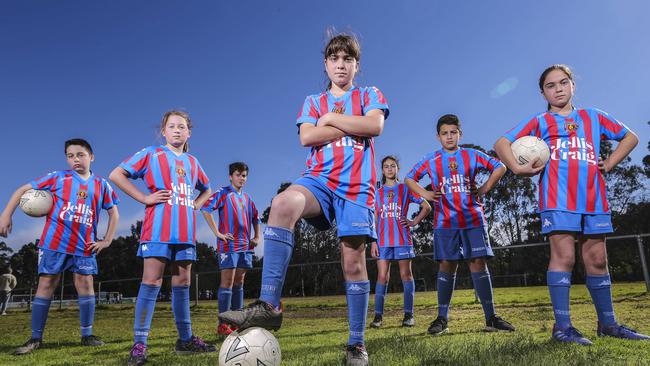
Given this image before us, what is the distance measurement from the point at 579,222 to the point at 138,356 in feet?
13.2

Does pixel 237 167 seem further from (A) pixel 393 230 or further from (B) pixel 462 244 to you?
(B) pixel 462 244

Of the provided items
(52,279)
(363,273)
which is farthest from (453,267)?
(52,279)

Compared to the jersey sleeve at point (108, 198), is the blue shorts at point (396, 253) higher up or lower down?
lower down

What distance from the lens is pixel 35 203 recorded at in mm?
5781

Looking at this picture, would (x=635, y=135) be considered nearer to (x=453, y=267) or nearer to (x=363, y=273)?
(x=453, y=267)

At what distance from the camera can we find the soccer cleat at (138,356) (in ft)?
12.6

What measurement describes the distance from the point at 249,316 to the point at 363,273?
3.45 feet

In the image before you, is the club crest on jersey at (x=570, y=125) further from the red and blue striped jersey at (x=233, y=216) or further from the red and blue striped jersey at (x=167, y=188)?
the red and blue striped jersey at (x=233, y=216)

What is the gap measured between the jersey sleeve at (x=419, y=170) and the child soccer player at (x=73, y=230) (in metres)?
4.26

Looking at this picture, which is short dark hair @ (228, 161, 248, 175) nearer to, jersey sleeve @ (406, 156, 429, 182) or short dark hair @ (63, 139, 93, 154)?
short dark hair @ (63, 139, 93, 154)

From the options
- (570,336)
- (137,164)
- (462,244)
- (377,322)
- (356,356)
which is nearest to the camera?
(356,356)

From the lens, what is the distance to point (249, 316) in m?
2.31

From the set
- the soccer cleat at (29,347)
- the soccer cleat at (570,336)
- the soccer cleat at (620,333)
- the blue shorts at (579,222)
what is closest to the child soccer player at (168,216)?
the soccer cleat at (29,347)

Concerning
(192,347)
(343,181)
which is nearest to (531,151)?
(343,181)
